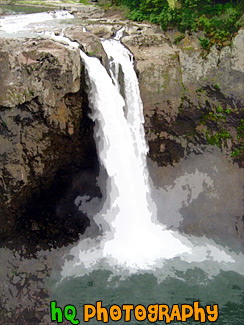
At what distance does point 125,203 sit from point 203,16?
312 inches

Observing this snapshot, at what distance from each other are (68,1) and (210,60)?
38.2 feet

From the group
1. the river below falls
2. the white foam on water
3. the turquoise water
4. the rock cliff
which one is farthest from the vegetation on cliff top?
the turquoise water

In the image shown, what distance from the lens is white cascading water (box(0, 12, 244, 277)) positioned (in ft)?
34.6

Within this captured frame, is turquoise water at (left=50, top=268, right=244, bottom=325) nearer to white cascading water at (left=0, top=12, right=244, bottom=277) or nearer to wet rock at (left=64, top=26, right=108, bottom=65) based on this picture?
white cascading water at (left=0, top=12, right=244, bottom=277)

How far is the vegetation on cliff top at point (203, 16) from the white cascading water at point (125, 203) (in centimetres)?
272

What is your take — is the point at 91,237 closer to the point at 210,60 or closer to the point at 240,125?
the point at 240,125

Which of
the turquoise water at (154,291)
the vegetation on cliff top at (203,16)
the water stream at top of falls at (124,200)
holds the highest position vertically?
the vegetation on cliff top at (203,16)

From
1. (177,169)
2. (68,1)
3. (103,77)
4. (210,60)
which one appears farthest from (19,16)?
(177,169)

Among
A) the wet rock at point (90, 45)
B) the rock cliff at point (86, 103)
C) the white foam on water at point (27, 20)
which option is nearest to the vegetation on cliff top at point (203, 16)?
the rock cliff at point (86, 103)

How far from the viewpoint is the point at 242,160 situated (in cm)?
1228

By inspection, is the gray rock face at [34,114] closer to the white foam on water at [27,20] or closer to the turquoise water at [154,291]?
the turquoise water at [154,291]

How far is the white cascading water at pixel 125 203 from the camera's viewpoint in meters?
10.5

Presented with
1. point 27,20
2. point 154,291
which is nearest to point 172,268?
point 154,291

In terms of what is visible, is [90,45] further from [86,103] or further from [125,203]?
[125,203]
